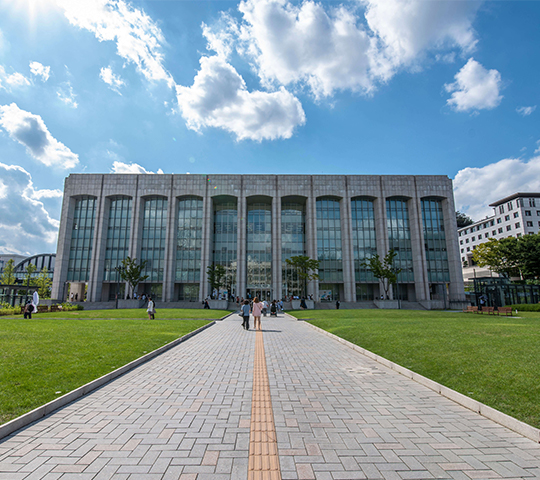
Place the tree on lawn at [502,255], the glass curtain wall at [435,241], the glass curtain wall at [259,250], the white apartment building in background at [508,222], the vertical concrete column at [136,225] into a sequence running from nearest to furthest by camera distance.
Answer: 1. the vertical concrete column at [136,225]
2. the glass curtain wall at [259,250]
3. the glass curtain wall at [435,241]
4. the tree on lawn at [502,255]
5. the white apartment building in background at [508,222]

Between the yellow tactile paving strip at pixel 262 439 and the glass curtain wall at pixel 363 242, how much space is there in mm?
47326

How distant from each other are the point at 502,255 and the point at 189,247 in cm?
5551

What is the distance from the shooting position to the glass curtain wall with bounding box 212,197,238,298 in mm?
51219

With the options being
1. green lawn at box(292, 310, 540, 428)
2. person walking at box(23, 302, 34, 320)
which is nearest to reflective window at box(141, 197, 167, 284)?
person walking at box(23, 302, 34, 320)

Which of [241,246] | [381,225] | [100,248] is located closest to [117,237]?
[100,248]

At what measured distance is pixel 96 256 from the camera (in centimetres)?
5106

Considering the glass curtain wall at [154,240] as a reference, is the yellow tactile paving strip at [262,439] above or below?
below

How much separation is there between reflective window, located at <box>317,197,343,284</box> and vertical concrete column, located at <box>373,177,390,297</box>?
6611 mm

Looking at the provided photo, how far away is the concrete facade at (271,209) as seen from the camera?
5066 cm

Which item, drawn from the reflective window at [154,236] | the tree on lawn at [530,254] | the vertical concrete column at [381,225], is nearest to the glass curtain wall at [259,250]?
the reflective window at [154,236]

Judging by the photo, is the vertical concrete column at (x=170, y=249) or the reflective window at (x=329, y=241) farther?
the reflective window at (x=329, y=241)

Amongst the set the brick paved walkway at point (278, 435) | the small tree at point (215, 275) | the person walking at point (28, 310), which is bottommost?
the brick paved walkway at point (278, 435)

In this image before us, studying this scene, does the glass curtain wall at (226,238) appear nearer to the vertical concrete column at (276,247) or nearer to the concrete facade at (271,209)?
the concrete facade at (271,209)

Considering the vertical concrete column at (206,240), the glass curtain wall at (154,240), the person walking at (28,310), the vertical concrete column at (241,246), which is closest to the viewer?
the person walking at (28,310)
